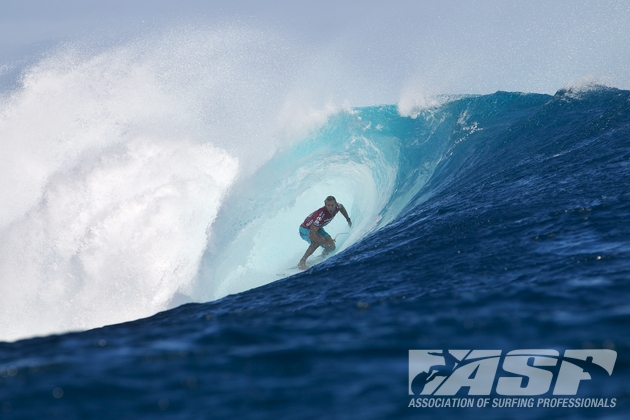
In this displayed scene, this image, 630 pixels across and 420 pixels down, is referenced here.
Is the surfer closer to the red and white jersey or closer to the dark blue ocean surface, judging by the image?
the red and white jersey

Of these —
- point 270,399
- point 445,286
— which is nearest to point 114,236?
point 445,286

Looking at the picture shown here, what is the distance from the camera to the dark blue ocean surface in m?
3.42

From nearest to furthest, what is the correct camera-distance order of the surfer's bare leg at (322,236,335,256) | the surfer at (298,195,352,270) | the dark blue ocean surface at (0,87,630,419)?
the dark blue ocean surface at (0,87,630,419), the surfer at (298,195,352,270), the surfer's bare leg at (322,236,335,256)

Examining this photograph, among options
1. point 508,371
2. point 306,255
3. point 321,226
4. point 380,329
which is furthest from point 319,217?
point 508,371

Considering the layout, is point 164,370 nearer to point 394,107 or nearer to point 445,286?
point 445,286

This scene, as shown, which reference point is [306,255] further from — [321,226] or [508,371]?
[508,371]

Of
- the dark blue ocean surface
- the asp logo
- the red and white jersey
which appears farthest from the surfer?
the asp logo

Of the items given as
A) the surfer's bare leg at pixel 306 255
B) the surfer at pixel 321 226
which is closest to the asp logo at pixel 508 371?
the surfer's bare leg at pixel 306 255

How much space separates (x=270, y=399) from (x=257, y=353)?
631 mm

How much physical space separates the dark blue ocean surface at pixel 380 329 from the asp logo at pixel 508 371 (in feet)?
0.17

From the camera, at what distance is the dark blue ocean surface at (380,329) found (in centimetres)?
342

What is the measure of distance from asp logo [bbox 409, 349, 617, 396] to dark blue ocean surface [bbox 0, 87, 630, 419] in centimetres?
5

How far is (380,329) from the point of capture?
4379 millimetres

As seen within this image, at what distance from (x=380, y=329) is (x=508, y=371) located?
1.08 meters
